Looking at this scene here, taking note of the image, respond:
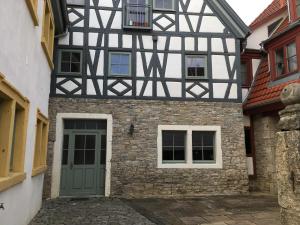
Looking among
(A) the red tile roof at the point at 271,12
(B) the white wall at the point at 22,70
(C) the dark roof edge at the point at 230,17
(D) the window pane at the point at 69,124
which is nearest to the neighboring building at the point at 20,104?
(B) the white wall at the point at 22,70

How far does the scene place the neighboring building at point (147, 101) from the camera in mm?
9648

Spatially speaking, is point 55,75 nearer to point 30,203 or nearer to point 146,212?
point 30,203

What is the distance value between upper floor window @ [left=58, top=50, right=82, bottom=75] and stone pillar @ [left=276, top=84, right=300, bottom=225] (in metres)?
7.61

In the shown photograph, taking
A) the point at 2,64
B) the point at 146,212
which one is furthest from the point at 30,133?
the point at 146,212

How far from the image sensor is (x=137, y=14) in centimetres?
1046

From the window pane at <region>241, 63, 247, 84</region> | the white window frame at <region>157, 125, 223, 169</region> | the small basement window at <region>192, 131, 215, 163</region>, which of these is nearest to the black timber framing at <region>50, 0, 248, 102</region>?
the white window frame at <region>157, 125, 223, 169</region>

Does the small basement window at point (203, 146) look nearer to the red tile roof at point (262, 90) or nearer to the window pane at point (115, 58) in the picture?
the red tile roof at point (262, 90)

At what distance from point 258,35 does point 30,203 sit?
34.3 feet

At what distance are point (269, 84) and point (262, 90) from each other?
1.01 feet

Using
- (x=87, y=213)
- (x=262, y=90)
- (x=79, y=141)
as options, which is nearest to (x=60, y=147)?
(x=79, y=141)

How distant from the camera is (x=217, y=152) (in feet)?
33.3

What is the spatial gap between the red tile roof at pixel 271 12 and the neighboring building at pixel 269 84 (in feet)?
0.12

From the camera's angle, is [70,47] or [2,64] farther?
[70,47]

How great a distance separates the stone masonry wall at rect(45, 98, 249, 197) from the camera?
9.60 m
